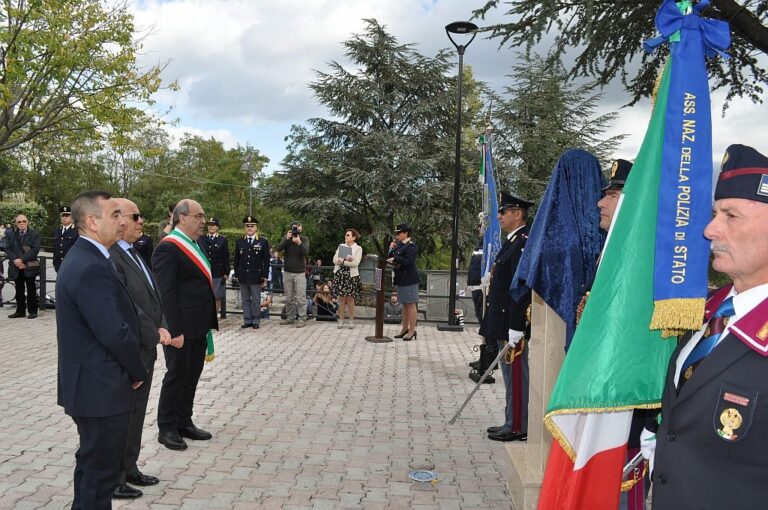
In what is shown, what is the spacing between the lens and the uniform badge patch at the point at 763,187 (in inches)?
78.1

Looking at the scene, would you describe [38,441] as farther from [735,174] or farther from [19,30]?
[19,30]

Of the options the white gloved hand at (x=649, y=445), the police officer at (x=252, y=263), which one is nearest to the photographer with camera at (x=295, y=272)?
the police officer at (x=252, y=263)

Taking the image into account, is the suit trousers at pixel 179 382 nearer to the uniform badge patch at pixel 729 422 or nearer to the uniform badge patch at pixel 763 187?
the uniform badge patch at pixel 729 422

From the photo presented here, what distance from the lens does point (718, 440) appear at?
6.33ft

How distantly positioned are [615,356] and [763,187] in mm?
957

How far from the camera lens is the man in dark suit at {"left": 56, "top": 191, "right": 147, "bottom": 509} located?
333cm

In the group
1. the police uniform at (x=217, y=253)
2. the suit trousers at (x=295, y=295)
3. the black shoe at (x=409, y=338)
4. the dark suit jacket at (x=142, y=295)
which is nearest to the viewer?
the dark suit jacket at (x=142, y=295)

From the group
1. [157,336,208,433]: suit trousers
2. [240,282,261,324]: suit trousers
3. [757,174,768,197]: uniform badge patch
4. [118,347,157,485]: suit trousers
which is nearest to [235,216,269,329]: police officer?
[240,282,261,324]: suit trousers

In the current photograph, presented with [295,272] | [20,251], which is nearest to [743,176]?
[295,272]

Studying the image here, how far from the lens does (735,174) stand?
2.08m

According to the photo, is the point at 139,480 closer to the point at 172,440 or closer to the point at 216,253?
the point at 172,440

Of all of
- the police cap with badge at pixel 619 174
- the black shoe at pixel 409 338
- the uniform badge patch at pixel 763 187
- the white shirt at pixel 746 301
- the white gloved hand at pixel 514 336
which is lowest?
the black shoe at pixel 409 338

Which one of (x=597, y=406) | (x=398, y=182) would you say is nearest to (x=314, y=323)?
(x=597, y=406)

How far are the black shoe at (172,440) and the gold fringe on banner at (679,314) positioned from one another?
4399 millimetres
